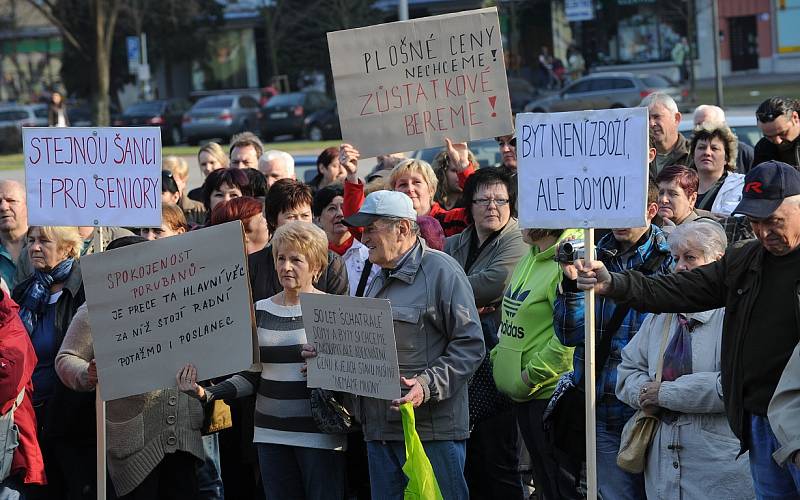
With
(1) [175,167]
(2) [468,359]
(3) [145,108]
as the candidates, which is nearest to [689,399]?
(2) [468,359]

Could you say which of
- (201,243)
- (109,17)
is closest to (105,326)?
(201,243)

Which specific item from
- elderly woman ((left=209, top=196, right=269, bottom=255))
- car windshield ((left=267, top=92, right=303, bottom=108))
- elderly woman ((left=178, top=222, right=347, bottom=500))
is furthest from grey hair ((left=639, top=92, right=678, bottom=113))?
car windshield ((left=267, top=92, right=303, bottom=108))

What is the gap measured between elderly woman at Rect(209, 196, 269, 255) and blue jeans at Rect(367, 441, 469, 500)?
1649 mm

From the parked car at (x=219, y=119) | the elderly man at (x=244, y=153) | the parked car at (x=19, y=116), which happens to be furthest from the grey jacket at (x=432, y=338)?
the parked car at (x=19, y=116)

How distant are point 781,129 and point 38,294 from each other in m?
4.83

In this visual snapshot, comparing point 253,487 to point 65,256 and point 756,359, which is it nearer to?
point 65,256

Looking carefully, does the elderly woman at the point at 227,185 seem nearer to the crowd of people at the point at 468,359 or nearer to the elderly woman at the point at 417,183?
the crowd of people at the point at 468,359

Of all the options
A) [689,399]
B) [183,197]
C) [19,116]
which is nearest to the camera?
[689,399]

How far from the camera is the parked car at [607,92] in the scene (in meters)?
32.2

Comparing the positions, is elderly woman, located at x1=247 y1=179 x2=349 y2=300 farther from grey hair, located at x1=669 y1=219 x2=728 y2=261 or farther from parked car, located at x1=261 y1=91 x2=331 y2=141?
parked car, located at x1=261 y1=91 x2=331 y2=141

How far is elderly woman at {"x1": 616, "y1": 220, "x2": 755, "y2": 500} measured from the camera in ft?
17.0

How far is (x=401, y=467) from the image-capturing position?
18.7ft

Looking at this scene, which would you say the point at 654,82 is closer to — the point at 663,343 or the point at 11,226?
the point at 11,226

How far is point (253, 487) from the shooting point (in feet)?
22.9
